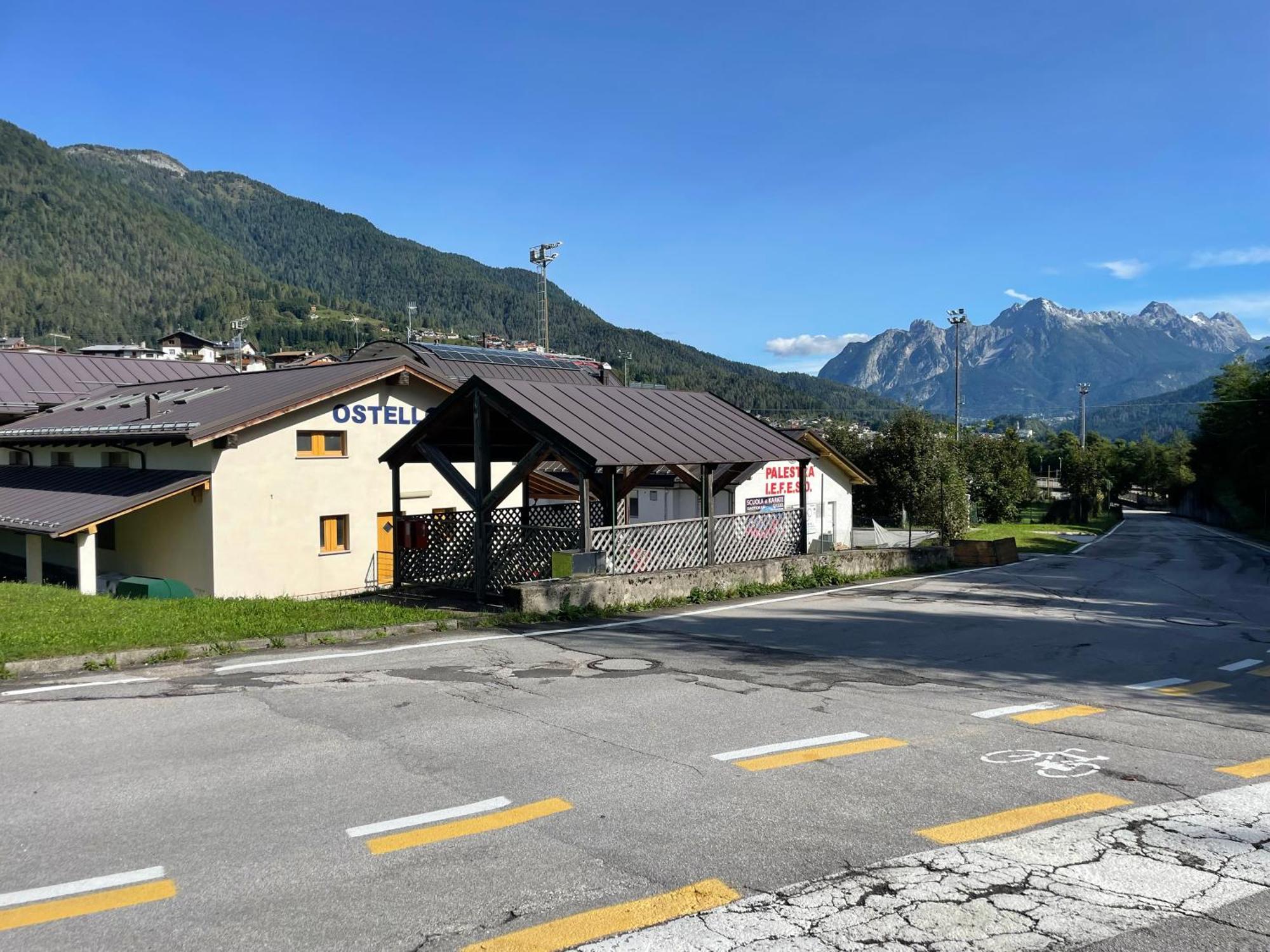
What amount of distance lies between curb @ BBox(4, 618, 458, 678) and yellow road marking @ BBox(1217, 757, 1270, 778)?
8.54m

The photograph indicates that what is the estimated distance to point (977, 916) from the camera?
13.1ft

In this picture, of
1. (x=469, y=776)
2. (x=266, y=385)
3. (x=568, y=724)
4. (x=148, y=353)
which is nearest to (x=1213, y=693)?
(x=568, y=724)

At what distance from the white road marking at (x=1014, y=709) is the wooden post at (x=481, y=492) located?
27.0 feet

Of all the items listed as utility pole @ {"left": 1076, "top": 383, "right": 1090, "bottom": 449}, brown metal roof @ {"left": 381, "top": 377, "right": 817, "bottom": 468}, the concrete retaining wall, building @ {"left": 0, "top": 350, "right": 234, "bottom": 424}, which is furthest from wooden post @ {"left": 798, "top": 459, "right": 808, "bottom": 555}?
utility pole @ {"left": 1076, "top": 383, "right": 1090, "bottom": 449}

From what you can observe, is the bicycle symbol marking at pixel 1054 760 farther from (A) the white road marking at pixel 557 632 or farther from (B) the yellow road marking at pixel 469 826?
(A) the white road marking at pixel 557 632

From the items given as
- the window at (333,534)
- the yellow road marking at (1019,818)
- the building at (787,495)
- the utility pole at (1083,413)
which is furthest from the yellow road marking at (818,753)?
the utility pole at (1083,413)

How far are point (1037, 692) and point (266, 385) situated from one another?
Answer: 22700 mm

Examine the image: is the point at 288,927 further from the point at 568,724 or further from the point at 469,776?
the point at 568,724

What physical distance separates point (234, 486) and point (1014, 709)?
19.0m

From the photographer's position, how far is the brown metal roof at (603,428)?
1424cm

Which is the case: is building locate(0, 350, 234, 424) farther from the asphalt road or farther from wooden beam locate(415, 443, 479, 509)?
the asphalt road

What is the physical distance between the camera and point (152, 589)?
18.6 meters

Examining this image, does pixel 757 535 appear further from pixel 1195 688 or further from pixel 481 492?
pixel 1195 688

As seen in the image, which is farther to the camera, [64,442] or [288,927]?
[64,442]
